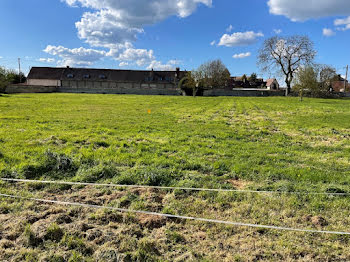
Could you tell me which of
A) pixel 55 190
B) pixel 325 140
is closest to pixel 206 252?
pixel 55 190

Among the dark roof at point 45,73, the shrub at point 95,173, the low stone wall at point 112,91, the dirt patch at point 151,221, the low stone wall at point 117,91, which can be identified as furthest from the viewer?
the dark roof at point 45,73

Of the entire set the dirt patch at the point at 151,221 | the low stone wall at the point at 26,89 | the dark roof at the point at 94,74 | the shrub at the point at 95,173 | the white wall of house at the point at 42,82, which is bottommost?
the dirt patch at the point at 151,221

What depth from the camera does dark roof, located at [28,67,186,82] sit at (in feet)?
210

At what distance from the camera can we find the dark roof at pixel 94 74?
64.1 m

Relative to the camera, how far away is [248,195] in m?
4.00

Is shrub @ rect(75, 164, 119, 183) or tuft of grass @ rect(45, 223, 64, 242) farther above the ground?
shrub @ rect(75, 164, 119, 183)

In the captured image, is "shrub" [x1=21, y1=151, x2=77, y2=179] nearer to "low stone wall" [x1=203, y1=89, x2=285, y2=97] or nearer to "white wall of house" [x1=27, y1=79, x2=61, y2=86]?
"low stone wall" [x1=203, y1=89, x2=285, y2=97]

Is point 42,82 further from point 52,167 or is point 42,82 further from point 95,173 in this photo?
point 95,173

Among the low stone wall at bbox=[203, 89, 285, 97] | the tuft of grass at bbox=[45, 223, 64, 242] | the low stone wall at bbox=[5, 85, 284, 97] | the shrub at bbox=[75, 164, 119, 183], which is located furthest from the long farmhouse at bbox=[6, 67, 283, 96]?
the tuft of grass at bbox=[45, 223, 64, 242]

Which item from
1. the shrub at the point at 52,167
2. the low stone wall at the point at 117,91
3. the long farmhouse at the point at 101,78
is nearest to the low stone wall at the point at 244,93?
the low stone wall at the point at 117,91

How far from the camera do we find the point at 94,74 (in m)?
65.5

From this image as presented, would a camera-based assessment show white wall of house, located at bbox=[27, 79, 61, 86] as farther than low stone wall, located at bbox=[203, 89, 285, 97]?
Yes

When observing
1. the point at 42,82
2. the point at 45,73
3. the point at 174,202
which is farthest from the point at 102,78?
the point at 174,202

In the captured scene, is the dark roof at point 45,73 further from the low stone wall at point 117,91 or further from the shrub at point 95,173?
the shrub at point 95,173
